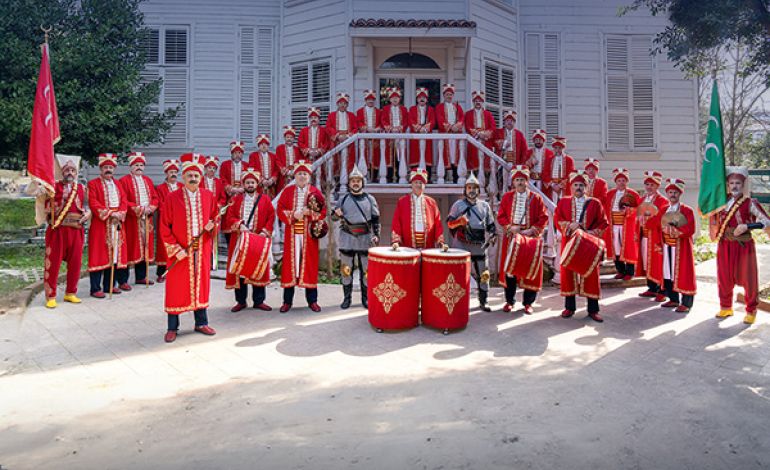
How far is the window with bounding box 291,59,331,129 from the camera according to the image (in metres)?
11.5

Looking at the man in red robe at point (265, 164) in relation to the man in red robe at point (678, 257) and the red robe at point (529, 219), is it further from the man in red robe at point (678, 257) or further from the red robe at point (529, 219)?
the man in red robe at point (678, 257)

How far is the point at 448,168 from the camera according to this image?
9.30 meters

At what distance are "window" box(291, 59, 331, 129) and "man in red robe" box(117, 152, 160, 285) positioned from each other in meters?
4.41

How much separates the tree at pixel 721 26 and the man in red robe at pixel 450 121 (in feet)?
11.4

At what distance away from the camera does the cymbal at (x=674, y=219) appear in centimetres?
678

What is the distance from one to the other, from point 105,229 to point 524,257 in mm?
5820

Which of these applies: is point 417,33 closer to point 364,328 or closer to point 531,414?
point 364,328

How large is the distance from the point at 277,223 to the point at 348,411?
18.8ft

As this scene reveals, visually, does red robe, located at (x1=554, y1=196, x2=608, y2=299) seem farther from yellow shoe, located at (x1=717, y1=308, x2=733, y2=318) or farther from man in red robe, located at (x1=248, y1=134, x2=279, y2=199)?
man in red robe, located at (x1=248, y1=134, x2=279, y2=199)

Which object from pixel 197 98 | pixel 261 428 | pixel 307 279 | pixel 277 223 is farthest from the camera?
pixel 197 98

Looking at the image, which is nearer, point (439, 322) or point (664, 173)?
point (439, 322)

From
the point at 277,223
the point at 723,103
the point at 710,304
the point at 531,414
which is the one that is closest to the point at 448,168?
the point at 277,223

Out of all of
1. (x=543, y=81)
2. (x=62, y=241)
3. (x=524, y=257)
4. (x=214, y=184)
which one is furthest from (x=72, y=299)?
(x=543, y=81)

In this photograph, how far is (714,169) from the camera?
20.4 feet
